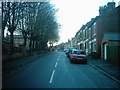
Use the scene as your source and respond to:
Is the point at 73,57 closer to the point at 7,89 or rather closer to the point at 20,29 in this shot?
the point at 20,29

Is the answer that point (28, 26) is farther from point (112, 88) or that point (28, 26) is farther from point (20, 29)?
point (112, 88)

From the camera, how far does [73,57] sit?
32.2m

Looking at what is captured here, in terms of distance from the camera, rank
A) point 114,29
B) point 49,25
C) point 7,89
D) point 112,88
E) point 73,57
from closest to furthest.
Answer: point 7,89
point 112,88
point 73,57
point 114,29
point 49,25

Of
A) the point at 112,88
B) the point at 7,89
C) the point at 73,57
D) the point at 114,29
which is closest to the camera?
the point at 7,89

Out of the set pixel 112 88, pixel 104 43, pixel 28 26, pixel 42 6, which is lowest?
pixel 112 88

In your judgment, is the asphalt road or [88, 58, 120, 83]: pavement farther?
[88, 58, 120, 83]: pavement

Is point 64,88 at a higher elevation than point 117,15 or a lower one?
lower

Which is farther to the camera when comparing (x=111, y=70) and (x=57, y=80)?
(x=111, y=70)

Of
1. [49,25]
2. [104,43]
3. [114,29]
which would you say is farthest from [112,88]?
[49,25]

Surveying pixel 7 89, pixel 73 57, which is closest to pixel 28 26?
pixel 73 57

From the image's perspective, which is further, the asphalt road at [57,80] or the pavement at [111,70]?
the pavement at [111,70]

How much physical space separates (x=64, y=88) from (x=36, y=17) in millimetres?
31199

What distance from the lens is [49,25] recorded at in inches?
2071

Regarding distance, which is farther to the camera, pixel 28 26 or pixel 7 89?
pixel 28 26
